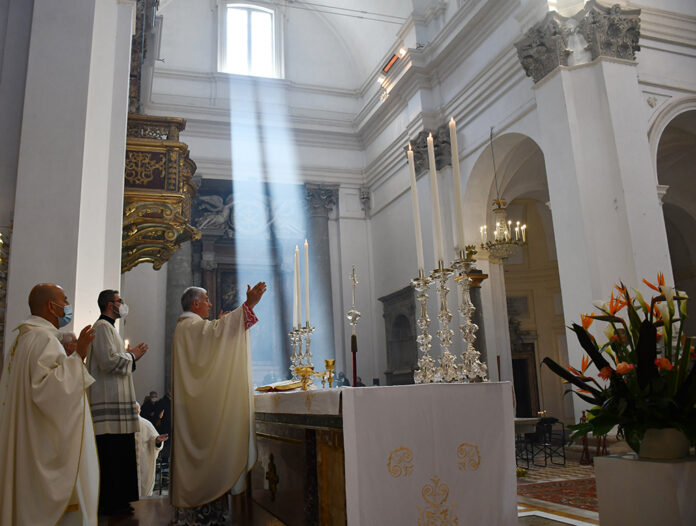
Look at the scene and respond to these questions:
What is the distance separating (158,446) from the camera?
6156mm

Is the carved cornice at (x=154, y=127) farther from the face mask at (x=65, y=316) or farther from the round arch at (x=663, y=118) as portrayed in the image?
the round arch at (x=663, y=118)

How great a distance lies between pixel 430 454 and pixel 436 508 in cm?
27

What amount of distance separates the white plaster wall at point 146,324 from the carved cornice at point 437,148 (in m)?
6.14

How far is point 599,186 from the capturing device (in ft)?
25.7

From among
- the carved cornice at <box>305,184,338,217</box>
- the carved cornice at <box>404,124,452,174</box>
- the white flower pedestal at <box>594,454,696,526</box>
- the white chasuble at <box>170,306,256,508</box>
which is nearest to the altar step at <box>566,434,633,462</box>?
the white chasuble at <box>170,306,256,508</box>

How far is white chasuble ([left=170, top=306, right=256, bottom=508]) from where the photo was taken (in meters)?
3.79

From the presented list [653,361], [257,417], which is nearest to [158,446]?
[257,417]

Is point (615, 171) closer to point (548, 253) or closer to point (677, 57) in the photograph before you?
point (677, 57)

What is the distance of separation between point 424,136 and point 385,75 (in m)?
2.49

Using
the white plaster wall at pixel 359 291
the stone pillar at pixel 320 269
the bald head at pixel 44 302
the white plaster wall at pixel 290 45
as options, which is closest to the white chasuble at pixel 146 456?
the bald head at pixel 44 302

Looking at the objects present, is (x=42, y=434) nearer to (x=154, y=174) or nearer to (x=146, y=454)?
(x=146, y=454)

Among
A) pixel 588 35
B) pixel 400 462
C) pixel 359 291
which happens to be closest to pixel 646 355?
pixel 400 462

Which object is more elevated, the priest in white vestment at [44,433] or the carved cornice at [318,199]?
the carved cornice at [318,199]

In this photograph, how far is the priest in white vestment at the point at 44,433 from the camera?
9.97 feet
